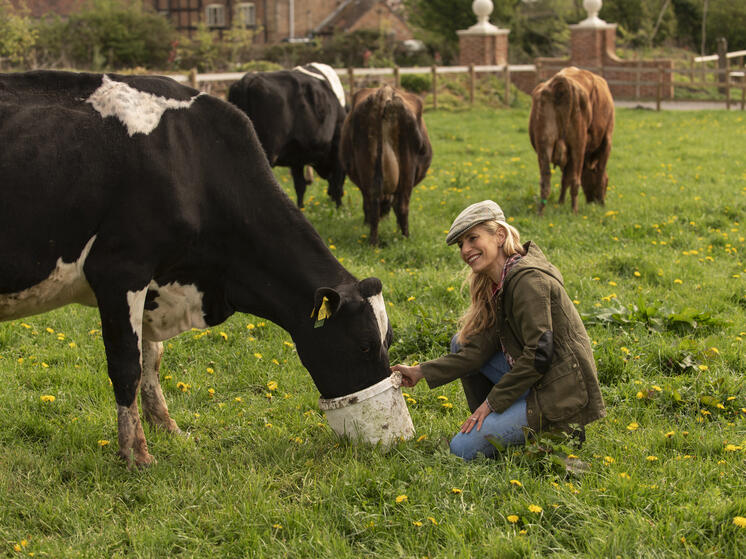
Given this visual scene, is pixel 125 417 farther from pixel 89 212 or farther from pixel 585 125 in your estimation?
pixel 585 125

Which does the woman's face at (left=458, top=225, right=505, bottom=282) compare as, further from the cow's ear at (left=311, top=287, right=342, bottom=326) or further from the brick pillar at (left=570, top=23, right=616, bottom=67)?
the brick pillar at (left=570, top=23, right=616, bottom=67)

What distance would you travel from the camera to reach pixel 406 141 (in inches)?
334

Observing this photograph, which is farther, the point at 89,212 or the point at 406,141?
the point at 406,141

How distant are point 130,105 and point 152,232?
659 millimetres

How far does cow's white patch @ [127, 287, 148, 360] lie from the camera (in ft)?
12.8

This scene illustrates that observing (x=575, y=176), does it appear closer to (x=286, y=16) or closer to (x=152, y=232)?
(x=152, y=232)

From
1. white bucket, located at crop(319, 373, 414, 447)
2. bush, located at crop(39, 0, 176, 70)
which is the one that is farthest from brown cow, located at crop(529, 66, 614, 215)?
bush, located at crop(39, 0, 176, 70)

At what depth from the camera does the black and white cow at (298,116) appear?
9859 millimetres

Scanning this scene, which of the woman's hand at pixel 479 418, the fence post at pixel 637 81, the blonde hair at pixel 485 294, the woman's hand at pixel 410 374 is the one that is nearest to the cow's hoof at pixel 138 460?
the woman's hand at pixel 410 374

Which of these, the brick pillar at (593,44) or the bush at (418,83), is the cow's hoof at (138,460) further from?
the brick pillar at (593,44)

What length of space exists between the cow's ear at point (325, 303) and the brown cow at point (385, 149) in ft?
14.9

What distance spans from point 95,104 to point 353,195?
7.60 metres

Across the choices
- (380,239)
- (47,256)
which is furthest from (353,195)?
(47,256)

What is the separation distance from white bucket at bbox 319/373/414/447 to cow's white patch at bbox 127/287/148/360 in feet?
3.26
